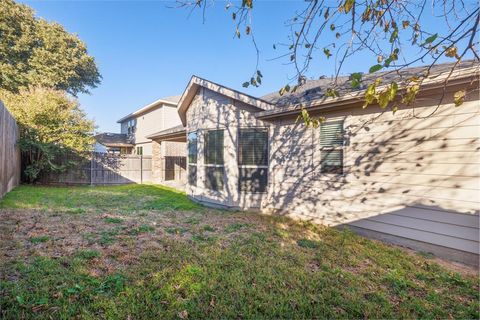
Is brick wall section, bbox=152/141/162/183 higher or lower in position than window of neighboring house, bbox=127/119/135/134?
lower

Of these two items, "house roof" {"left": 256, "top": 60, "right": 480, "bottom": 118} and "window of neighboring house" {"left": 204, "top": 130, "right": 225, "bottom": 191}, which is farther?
"window of neighboring house" {"left": 204, "top": 130, "right": 225, "bottom": 191}

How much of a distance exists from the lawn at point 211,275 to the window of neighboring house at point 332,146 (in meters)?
1.51

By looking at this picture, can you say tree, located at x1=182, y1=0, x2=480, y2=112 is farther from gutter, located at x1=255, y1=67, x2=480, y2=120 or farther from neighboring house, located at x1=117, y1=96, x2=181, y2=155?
neighboring house, located at x1=117, y1=96, x2=181, y2=155

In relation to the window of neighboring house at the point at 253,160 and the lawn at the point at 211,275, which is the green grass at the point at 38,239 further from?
the window of neighboring house at the point at 253,160

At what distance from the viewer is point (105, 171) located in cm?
1352

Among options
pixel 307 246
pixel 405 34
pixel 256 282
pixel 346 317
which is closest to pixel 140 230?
pixel 256 282

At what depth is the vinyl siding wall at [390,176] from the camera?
376 cm

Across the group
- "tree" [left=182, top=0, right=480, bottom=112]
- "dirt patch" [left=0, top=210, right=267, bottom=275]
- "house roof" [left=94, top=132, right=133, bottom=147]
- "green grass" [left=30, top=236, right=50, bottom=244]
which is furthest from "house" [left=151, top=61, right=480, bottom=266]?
"house roof" [left=94, top=132, right=133, bottom=147]

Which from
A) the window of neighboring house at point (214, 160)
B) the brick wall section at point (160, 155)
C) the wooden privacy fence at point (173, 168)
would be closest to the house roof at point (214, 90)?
the window of neighboring house at point (214, 160)

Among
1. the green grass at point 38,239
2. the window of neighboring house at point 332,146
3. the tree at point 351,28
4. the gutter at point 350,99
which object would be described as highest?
the tree at point 351,28

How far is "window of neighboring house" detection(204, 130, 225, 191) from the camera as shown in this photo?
725cm

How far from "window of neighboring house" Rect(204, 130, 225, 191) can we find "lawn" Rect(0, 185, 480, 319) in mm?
2268

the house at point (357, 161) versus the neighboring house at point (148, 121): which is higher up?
the neighboring house at point (148, 121)

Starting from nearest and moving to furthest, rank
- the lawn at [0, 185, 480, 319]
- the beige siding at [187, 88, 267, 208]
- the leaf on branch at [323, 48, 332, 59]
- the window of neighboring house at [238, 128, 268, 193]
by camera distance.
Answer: the lawn at [0, 185, 480, 319]
the leaf on branch at [323, 48, 332, 59]
the window of neighboring house at [238, 128, 268, 193]
the beige siding at [187, 88, 267, 208]
